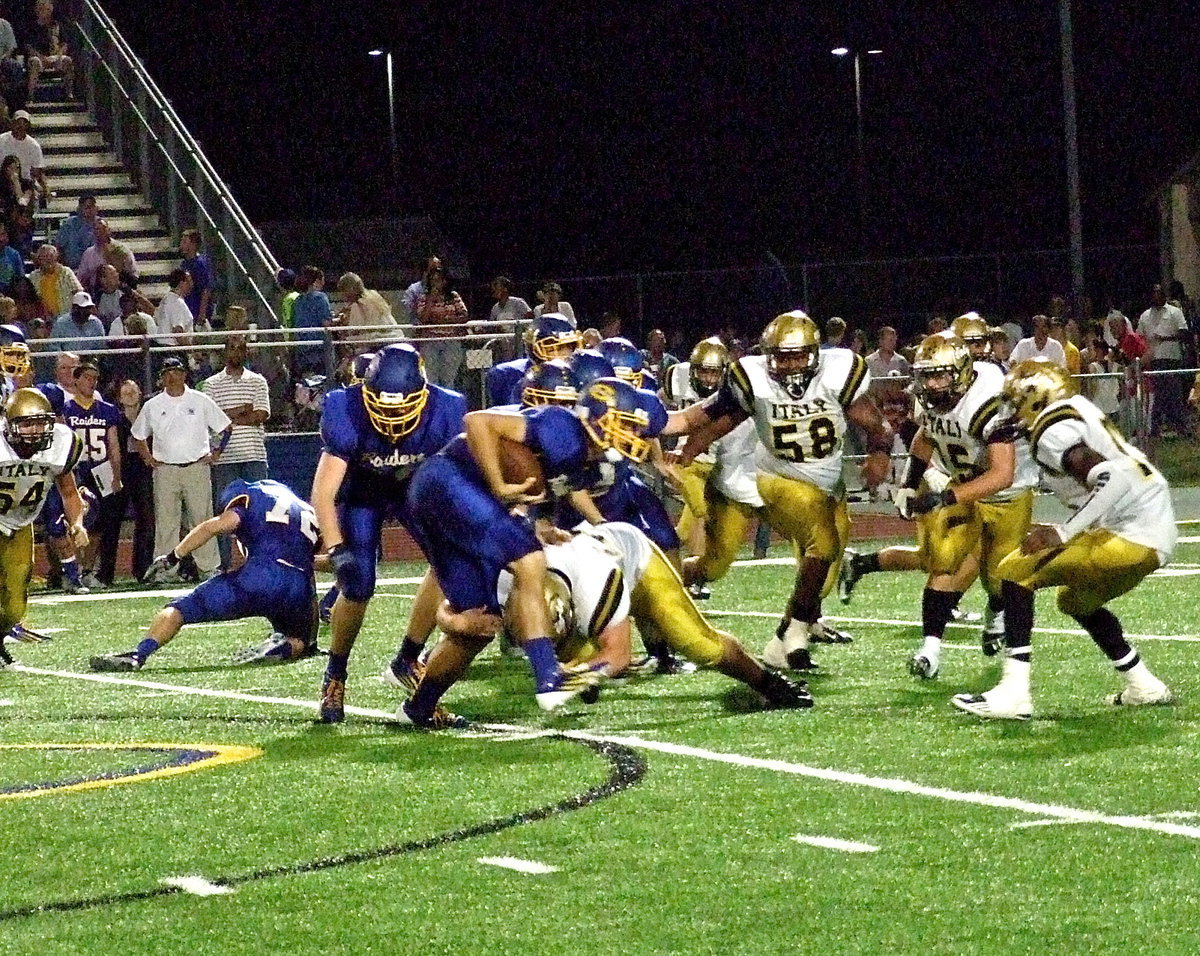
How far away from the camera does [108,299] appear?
1877cm

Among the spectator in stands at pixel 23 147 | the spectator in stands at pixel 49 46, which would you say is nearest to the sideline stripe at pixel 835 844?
the spectator in stands at pixel 23 147

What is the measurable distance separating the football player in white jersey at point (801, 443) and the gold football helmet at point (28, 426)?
3440 mm

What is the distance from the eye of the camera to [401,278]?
3478cm

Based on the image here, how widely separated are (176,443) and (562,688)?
9.17m

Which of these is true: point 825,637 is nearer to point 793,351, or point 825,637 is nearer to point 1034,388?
point 793,351

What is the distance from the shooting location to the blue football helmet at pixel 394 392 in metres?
8.74

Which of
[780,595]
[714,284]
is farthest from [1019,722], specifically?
[714,284]

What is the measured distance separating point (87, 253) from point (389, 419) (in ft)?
36.7

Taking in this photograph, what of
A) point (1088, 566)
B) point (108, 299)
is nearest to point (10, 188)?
point (108, 299)

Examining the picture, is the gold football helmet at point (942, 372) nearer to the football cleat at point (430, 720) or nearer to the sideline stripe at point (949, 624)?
the sideline stripe at point (949, 624)

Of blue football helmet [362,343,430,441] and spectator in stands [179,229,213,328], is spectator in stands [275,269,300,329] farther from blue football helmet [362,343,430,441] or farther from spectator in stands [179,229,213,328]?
blue football helmet [362,343,430,441]

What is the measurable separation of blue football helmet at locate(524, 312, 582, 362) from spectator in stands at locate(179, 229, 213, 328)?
8.81 metres

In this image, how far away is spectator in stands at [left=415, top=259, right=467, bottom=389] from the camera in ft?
59.8

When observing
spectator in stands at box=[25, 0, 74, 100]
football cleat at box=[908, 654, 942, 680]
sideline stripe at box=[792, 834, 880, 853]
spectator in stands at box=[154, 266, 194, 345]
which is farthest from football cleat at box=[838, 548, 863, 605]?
spectator in stands at box=[25, 0, 74, 100]
